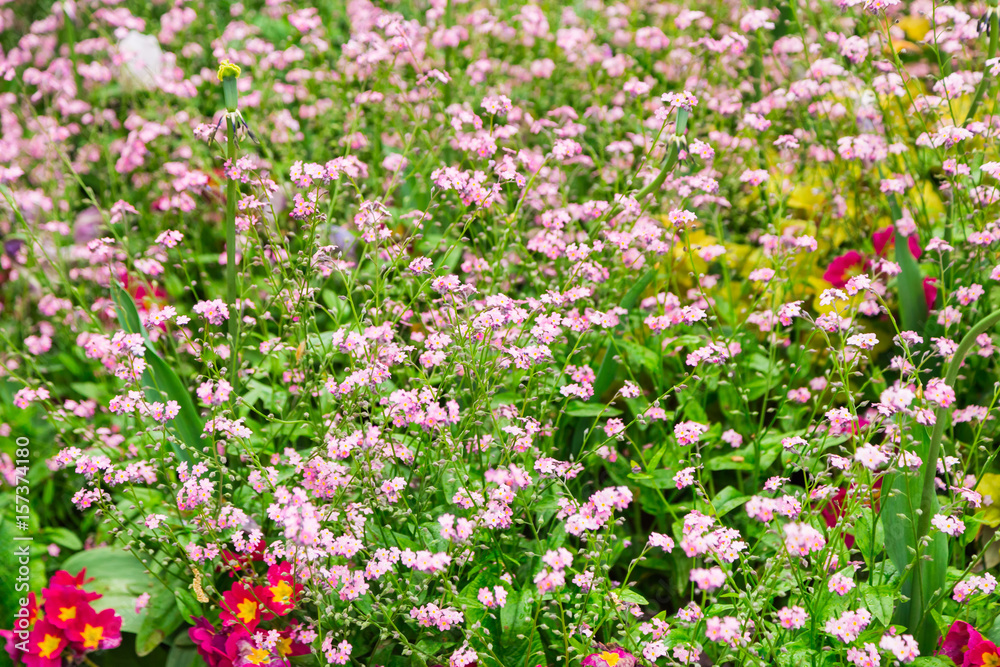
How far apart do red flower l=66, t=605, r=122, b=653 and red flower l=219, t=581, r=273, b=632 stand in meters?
0.37

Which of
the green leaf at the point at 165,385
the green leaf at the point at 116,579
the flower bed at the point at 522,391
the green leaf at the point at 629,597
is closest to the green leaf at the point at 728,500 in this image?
the flower bed at the point at 522,391

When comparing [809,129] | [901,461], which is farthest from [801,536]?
[809,129]

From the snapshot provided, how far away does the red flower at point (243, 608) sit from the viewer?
1.97 meters

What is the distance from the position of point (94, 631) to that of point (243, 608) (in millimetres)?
461

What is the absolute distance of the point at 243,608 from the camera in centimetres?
200

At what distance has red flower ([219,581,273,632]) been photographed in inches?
77.4

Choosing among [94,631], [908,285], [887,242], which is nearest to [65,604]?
[94,631]

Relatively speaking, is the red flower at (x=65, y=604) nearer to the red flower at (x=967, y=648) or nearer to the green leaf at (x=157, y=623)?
the green leaf at (x=157, y=623)

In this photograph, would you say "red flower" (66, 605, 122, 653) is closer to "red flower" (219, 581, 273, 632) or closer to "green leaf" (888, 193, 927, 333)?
"red flower" (219, 581, 273, 632)

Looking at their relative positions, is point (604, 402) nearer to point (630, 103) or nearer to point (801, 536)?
point (801, 536)

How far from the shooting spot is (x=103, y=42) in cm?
384

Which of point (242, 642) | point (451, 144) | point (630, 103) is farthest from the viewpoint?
point (630, 103)

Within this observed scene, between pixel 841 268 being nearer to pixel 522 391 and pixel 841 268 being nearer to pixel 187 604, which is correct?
pixel 522 391

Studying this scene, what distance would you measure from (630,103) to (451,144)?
35.8 inches
